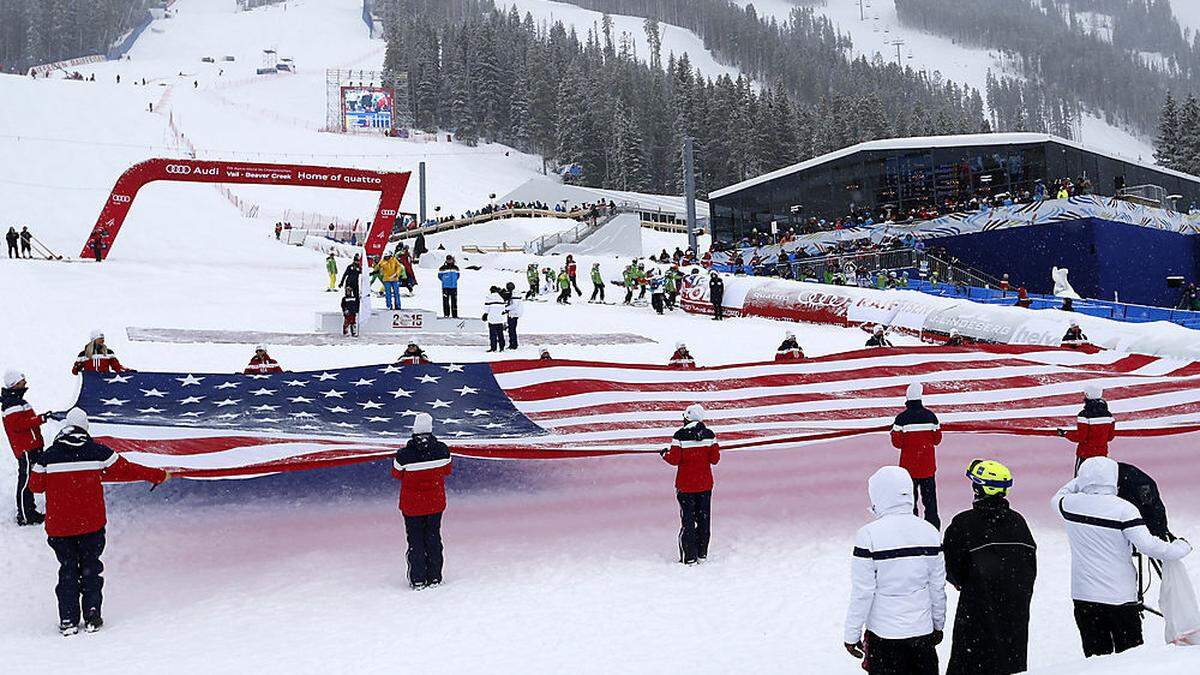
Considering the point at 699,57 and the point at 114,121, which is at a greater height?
the point at 699,57

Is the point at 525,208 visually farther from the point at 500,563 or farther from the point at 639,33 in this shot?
the point at 639,33

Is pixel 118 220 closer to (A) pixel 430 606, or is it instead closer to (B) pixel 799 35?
(A) pixel 430 606

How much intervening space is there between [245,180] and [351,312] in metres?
12.9

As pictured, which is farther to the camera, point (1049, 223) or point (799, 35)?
point (799, 35)

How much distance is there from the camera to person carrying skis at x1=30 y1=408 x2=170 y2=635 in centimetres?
625

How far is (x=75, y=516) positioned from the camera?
20.5ft

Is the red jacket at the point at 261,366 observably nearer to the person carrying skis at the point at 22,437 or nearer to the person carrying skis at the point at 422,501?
the person carrying skis at the point at 22,437

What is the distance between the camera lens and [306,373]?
9469mm

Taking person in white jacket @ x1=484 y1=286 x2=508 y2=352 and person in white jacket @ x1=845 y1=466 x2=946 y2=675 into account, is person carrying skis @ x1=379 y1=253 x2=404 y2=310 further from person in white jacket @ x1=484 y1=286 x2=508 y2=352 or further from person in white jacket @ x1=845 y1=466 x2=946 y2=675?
person in white jacket @ x1=845 y1=466 x2=946 y2=675

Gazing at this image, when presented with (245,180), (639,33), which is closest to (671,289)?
(245,180)

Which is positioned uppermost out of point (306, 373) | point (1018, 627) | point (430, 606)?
point (306, 373)

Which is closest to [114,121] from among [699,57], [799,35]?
[699,57]

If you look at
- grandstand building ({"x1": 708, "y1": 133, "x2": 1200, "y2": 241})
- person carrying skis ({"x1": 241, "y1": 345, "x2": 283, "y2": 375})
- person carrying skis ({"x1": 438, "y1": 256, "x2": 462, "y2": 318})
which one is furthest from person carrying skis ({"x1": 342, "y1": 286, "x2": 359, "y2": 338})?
grandstand building ({"x1": 708, "y1": 133, "x2": 1200, "y2": 241})

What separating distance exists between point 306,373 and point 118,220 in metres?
21.3
